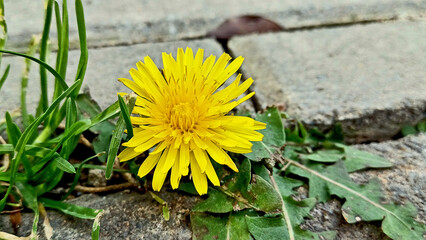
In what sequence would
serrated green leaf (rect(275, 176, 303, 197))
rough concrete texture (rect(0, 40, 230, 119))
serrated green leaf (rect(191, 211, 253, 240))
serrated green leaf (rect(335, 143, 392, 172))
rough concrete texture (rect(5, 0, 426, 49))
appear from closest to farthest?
serrated green leaf (rect(191, 211, 253, 240)), serrated green leaf (rect(275, 176, 303, 197)), serrated green leaf (rect(335, 143, 392, 172)), rough concrete texture (rect(0, 40, 230, 119)), rough concrete texture (rect(5, 0, 426, 49))

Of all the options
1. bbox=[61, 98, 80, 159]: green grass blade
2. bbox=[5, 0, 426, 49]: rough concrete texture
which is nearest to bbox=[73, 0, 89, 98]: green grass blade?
bbox=[61, 98, 80, 159]: green grass blade

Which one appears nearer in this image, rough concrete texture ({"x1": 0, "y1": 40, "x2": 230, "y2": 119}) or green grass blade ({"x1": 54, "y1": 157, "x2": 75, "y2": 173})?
green grass blade ({"x1": 54, "y1": 157, "x2": 75, "y2": 173})

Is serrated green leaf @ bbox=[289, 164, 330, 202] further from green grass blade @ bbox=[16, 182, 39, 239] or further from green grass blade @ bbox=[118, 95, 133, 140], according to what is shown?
green grass blade @ bbox=[16, 182, 39, 239]

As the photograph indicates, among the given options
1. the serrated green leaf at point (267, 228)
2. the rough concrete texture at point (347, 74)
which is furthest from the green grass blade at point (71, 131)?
the rough concrete texture at point (347, 74)

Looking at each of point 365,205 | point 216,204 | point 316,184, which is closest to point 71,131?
point 216,204

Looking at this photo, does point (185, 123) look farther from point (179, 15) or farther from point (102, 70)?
point (179, 15)

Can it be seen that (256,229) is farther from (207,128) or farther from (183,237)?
(207,128)

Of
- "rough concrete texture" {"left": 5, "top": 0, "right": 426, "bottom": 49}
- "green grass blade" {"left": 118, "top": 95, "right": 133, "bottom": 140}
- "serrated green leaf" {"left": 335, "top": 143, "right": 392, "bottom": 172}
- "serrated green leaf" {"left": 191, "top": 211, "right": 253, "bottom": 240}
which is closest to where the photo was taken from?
Answer: "green grass blade" {"left": 118, "top": 95, "right": 133, "bottom": 140}

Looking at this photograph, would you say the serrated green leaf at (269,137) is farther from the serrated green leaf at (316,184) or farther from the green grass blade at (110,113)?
the green grass blade at (110,113)
